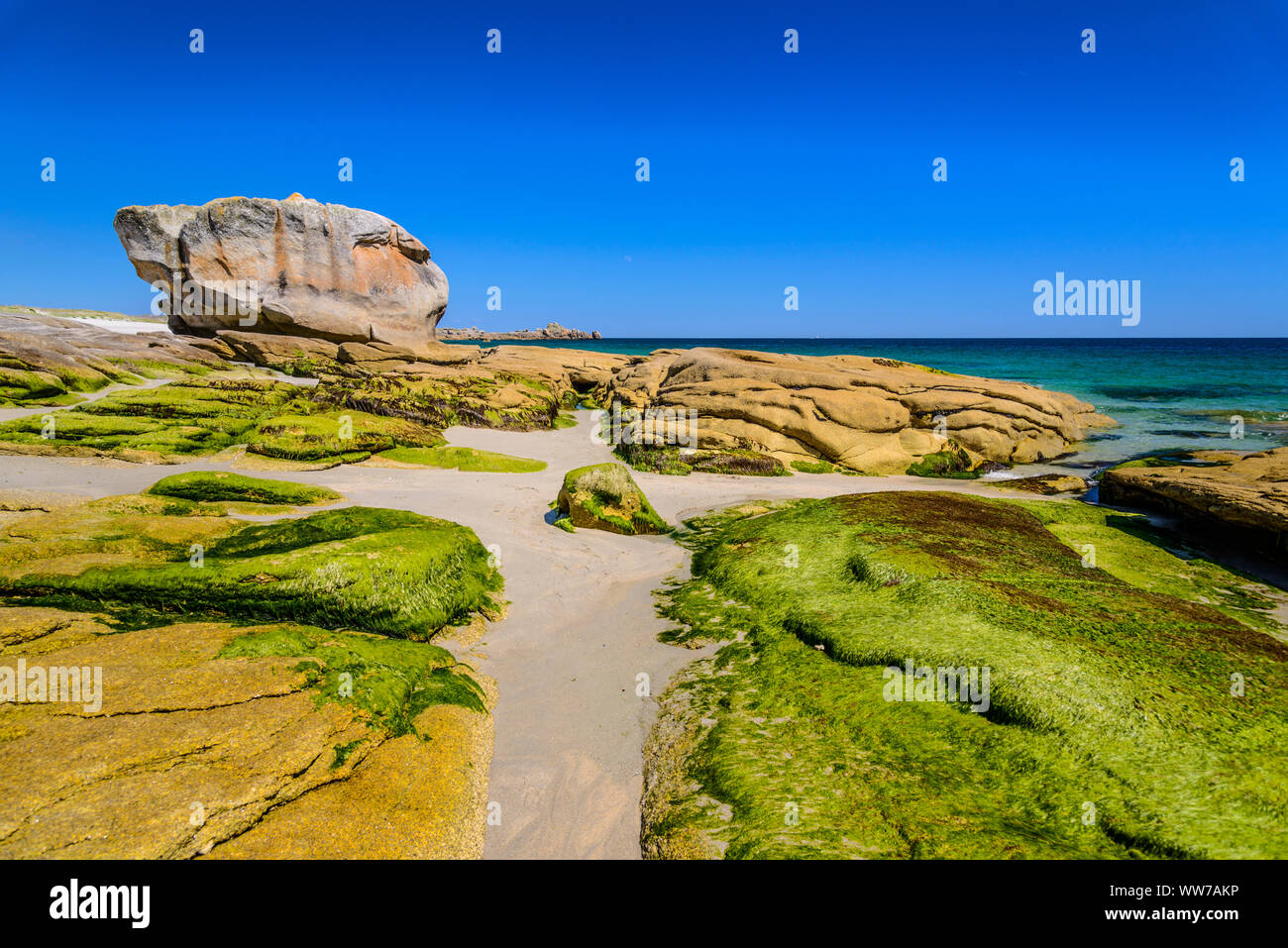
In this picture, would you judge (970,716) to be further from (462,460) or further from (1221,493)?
(462,460)

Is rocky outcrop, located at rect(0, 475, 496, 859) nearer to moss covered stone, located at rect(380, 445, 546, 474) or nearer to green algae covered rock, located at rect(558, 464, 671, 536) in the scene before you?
green algae covered rock, located at rect(558, 464, 671, 536)

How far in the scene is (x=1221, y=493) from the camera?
35.9 ft

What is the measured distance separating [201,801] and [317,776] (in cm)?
67

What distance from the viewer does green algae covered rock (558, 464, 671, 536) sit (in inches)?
459

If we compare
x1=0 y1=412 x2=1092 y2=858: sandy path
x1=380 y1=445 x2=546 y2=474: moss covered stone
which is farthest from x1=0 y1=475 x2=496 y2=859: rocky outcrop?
x1=380 y1=445 x2=546 y2=474: moss covered stone

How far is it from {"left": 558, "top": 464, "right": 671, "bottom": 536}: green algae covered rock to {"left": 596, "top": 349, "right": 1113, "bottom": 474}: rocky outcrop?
7.81 meters

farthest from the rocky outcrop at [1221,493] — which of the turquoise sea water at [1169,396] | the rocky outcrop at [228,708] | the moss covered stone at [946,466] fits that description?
the rocky outcrop at [228,708]

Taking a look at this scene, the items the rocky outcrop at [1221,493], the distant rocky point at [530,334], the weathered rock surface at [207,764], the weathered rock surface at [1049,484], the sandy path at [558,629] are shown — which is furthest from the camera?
the distant rocky point at [530,334]

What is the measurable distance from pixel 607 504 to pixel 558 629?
442 cm

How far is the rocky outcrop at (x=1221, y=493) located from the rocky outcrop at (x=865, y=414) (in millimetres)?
5952

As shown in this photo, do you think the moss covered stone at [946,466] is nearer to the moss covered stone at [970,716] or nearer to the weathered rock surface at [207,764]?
the moss covered stone at [970,716]

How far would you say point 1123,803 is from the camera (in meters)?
4.01

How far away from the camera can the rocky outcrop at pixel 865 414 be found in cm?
1977

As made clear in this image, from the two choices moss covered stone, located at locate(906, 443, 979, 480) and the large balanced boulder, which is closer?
moss covered stone, located at locate(906, 443, 979, 480)
